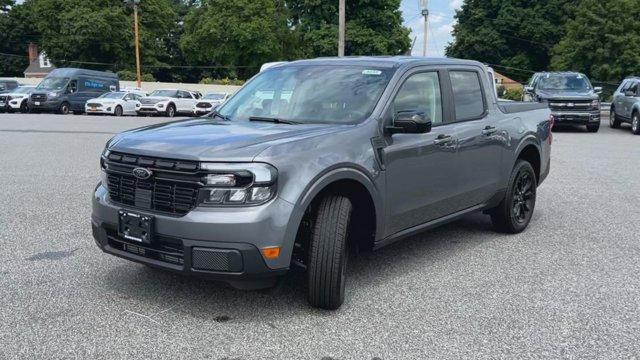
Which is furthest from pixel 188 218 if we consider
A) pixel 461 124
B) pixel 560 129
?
pixel 560 129

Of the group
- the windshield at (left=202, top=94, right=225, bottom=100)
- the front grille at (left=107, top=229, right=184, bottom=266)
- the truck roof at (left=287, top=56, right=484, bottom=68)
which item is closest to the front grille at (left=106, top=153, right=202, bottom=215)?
the front grille at (left=107, top=229, right=184, bottom=266)

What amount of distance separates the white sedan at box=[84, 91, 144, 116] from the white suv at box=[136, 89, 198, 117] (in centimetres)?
46

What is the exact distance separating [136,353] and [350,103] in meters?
2.44

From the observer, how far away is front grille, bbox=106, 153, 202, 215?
12.6 ft

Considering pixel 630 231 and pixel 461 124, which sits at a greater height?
pixel 461 124

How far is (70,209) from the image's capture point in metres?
7.38

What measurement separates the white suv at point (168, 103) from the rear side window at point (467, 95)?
28.6 metres

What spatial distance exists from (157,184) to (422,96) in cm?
242

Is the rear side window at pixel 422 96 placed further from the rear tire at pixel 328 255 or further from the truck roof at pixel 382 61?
the rear tire at pixel 328 255

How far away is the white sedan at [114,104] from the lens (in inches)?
1203

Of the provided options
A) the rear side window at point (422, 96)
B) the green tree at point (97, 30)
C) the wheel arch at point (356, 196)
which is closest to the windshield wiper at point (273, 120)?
the wheel arch at point (356, 196)

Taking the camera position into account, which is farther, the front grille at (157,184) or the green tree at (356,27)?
the green tree at (356,27)

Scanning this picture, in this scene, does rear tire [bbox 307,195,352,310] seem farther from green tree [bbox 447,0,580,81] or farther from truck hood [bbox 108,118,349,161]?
green tree [bbox 447,0,580,81]

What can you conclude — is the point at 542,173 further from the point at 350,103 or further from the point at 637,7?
the point at 637,7
